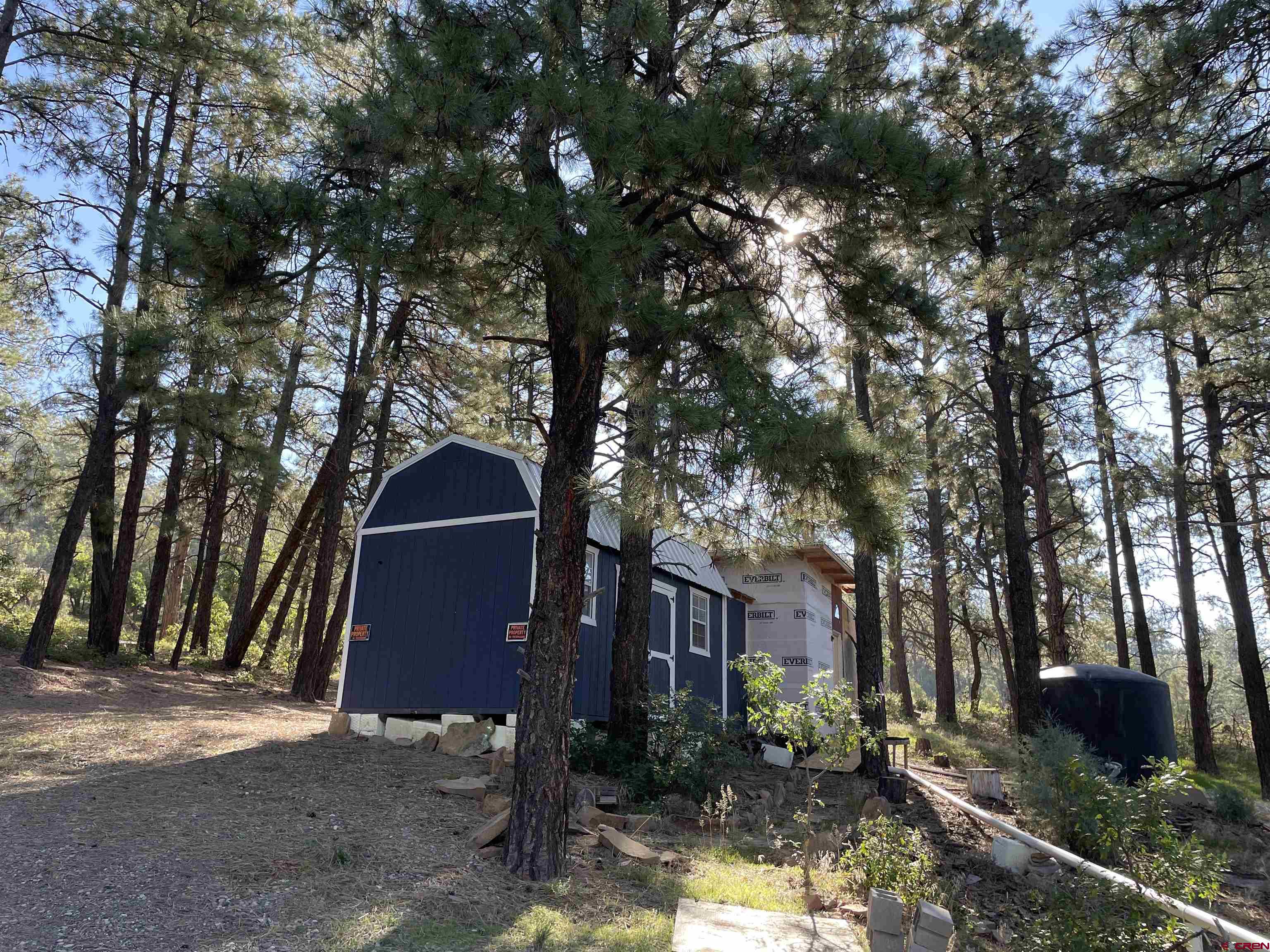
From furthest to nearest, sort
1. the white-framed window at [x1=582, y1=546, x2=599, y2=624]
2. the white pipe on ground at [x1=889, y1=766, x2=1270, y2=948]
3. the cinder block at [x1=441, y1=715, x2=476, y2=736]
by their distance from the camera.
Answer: the white-framed window at [x1=582, y1=546, x2=599, y2=624]
the cinder block at [x1=441, y1=715, x2=476, y2=736]
the white pipe on ground at [x1=889, y1=766, x2=1270, y2=948]

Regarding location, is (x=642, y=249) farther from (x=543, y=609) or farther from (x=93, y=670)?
(x=93, y=670)

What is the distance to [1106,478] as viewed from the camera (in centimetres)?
1588

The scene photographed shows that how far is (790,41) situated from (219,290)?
5.06 m

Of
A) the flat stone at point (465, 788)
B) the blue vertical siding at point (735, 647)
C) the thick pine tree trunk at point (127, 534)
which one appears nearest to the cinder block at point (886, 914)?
the flat stone at point (465, 788)

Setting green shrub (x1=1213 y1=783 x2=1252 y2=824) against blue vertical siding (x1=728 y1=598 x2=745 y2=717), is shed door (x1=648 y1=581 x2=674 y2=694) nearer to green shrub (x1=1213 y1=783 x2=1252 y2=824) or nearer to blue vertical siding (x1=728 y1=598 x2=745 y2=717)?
blue vertical siding (x1=728 y1=598 x2=745 y2=717)

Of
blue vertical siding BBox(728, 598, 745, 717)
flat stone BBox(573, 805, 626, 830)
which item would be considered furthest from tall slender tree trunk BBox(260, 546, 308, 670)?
flat stone BBox(573, 805, 626, 830)

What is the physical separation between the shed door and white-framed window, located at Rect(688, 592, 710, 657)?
0.84m

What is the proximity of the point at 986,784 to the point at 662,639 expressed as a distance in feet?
16.0

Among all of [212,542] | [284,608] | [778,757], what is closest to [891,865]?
[778,757]

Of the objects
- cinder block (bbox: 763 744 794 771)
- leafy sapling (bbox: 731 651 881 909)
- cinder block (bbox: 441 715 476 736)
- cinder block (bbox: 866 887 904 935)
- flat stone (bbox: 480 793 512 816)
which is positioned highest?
leafy sapling (bbox: 731 651 881 909)

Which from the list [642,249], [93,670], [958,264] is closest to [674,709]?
[642,249]

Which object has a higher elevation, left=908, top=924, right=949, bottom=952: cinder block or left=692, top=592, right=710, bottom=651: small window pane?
left=692, top=592, right=710, bottom=651: small window pane

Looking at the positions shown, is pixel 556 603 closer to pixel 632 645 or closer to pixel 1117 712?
pixel 632 645

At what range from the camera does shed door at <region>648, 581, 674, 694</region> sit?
1241cm
